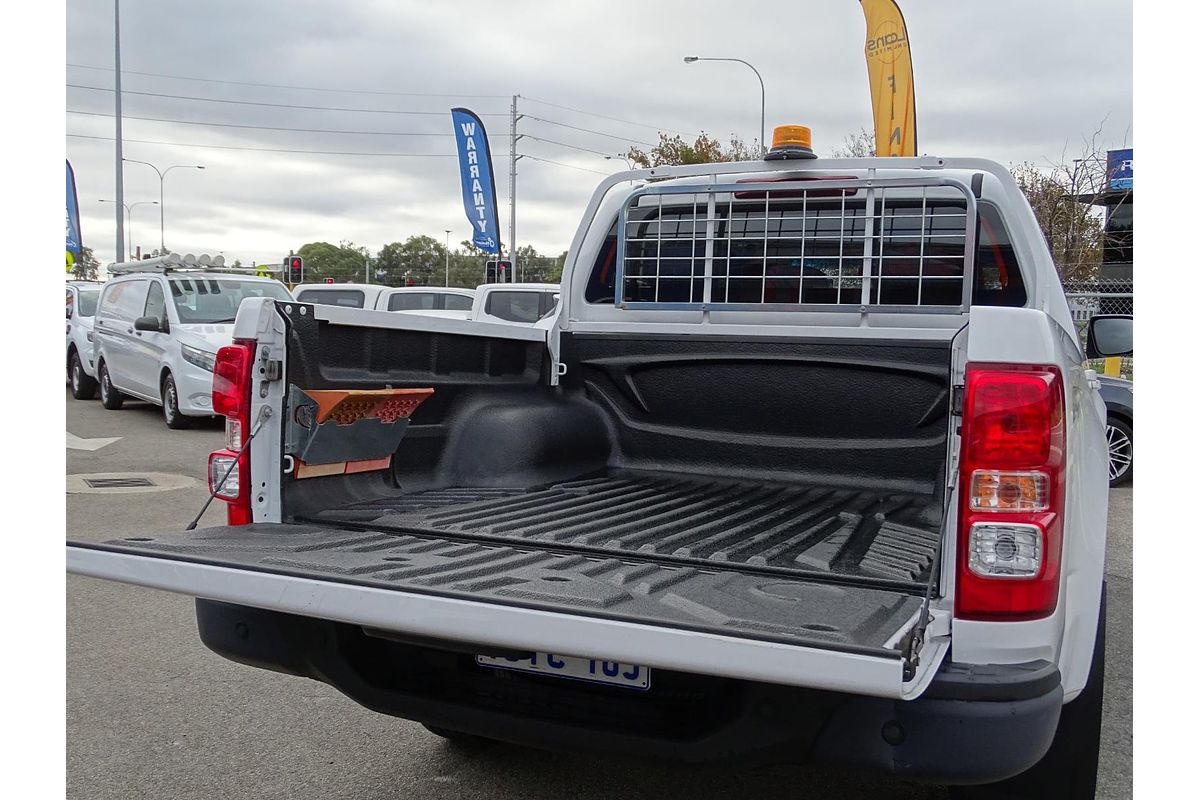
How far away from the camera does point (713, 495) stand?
3814 millimetres

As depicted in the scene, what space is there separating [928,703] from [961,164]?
7.75ft

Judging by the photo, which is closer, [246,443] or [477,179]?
[246,443]

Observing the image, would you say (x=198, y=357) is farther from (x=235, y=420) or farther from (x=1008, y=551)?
(x=1008, y=551)

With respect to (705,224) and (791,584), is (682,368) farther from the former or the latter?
(791,584)

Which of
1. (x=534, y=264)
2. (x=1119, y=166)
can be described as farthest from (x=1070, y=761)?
(x=534, y=264)

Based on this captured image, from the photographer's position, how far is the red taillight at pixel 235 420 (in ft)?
9.84

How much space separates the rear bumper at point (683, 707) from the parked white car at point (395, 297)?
543 inches

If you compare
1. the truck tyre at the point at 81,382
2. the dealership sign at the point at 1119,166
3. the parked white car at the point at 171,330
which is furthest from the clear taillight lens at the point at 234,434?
the dealership sign at the point at 1119,166

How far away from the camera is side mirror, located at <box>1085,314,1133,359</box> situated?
4.01 m

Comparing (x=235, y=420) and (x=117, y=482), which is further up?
(x=235, y=420)

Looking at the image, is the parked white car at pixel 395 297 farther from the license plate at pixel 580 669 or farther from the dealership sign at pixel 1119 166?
the license plate at pixel 580 669

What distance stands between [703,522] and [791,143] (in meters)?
1.57

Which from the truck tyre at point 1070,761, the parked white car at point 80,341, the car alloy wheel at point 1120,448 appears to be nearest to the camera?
the truck tyre at point 1070,761

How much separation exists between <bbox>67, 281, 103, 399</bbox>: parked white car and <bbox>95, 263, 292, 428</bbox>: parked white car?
2020 mm
